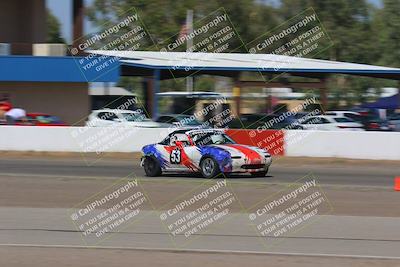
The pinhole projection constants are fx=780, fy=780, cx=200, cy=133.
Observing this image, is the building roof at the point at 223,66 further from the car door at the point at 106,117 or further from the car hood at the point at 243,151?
the car hood at the point at 243,151

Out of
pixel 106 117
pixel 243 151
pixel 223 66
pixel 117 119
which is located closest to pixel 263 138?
pixel 243 151

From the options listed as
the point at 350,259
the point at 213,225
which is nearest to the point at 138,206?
the point at 213,225

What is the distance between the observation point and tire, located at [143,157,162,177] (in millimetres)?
19094

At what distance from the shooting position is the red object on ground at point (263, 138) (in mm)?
25578

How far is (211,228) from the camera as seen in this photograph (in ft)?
35.7

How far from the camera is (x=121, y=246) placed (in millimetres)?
9289

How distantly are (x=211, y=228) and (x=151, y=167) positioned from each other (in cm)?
843

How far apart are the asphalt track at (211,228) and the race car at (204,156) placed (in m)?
0.32

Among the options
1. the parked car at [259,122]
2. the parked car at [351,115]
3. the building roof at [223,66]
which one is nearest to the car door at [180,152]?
the parked car at [259,122]

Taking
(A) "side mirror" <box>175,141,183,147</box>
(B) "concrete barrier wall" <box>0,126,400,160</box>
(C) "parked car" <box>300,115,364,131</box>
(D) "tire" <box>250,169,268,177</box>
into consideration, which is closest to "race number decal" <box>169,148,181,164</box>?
(A) "side mirror" <box>175,141,183,147</box>

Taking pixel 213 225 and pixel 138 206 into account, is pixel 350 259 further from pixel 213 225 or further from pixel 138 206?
pixel 138 206

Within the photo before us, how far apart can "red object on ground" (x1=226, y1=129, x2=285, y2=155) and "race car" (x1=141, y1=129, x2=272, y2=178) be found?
6388mm

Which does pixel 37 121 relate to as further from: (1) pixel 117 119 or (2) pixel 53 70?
(2) pixel 53 70

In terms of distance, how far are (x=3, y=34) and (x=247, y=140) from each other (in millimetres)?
18842
